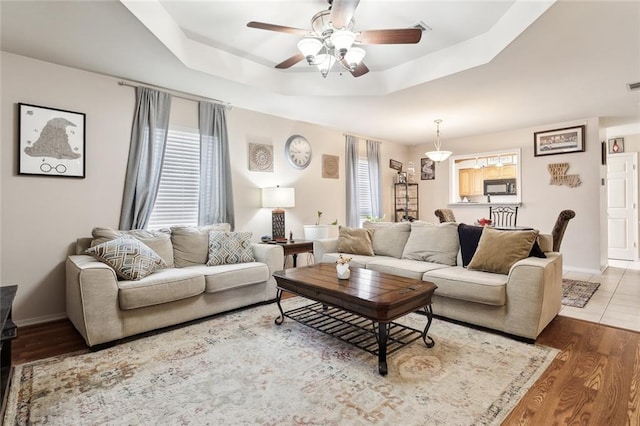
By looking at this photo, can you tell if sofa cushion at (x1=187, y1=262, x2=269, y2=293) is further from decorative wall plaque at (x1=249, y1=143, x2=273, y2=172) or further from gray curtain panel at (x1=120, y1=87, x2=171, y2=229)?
decorative wall plaque at (x1=249, y1=143, x2=273, y2=172)

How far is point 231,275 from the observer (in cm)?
314

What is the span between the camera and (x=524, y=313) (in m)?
2.54

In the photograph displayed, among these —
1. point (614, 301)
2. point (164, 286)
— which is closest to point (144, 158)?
point (164, 286)

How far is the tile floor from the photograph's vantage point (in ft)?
10.00

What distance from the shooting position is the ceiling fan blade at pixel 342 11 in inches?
74.9

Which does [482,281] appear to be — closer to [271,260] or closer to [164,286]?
[271,260]

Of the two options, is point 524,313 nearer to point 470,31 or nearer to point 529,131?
point 470,31

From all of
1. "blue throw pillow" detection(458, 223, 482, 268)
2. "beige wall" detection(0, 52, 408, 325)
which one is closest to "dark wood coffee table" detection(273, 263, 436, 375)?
"blue throw pillow" detection(458, 223, 482, 268)

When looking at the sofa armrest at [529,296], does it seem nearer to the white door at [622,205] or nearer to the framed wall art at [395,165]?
the framed wall art at [395,165]

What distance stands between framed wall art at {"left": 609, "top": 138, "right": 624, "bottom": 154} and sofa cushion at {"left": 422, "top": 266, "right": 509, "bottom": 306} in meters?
5.64

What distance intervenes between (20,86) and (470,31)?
4193mm

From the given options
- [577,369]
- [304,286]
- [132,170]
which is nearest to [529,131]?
[577,369]

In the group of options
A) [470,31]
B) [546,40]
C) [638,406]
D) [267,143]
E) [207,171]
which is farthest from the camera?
[267,143]

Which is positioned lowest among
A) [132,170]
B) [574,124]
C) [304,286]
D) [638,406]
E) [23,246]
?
[638,406]
